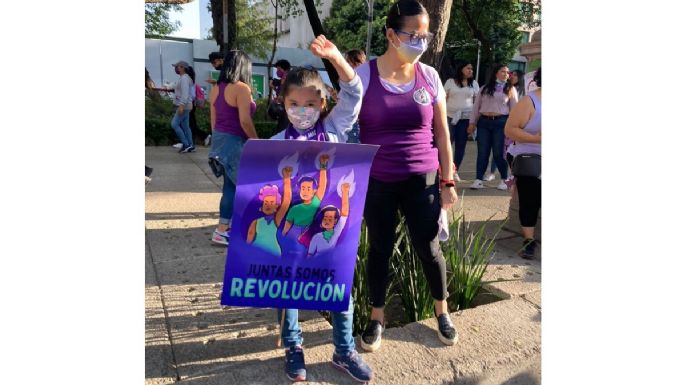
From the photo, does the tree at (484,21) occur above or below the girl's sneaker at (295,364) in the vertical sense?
above

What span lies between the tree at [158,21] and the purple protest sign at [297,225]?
22.1 metres

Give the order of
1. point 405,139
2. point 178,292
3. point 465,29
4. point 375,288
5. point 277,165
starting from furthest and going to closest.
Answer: point 465,29 < point 178,292 < point 375,288 < point 405,139 < point 277,165

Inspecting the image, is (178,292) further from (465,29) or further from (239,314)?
(465,29)

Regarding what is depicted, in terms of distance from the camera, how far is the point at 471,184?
285 inches

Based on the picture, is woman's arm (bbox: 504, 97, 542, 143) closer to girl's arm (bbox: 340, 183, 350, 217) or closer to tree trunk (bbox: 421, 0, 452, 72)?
tree trunk (bbox: 421, 0, 452, 72)

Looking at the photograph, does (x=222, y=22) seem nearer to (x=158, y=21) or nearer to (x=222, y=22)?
(x=222, y=22)

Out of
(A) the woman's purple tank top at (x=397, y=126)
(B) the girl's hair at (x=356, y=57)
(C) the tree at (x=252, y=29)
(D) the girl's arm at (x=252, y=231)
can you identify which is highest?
(C) the tree at (x=252, y=29)

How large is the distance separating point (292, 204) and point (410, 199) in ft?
2.04

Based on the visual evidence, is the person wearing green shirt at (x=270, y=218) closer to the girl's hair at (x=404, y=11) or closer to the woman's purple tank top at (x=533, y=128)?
the girl's hair at (x=404, y=11)

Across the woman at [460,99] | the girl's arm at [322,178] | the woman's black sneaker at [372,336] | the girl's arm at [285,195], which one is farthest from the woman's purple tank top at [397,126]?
the woman at [460,99]

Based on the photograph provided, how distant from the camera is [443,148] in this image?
2.55m

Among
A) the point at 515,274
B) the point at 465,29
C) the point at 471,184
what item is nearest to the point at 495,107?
the point at 471,184

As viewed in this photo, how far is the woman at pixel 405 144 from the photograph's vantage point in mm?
2359

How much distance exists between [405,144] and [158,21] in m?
25.2
